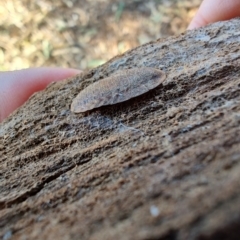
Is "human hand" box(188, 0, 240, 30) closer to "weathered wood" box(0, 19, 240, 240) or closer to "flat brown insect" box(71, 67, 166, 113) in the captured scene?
"weathered wood" box(0, 19, 240, 240)

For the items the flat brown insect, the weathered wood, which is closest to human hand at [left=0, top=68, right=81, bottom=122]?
the weathered wood

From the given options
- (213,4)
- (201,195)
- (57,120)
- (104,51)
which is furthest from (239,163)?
(104,51)

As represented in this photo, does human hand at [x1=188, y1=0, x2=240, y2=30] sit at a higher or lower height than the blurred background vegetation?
lower

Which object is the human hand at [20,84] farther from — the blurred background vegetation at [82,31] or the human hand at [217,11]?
the blurred background vegetation at [82,31]

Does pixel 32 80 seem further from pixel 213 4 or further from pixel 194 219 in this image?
pixel 194 219

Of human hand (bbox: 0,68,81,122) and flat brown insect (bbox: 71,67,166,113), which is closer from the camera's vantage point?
flat brown insect (bbox: 71,67,166,113)

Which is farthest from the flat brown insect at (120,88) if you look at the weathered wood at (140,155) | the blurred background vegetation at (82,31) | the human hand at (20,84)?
the blurred background vegetation at (82,31)
